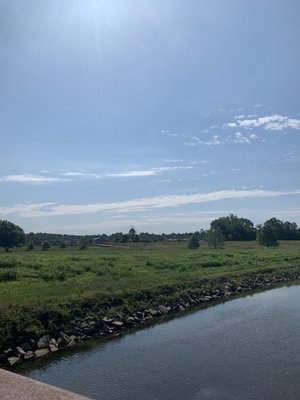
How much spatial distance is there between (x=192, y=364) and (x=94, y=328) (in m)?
6.84

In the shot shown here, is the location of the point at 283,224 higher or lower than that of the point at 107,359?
higher

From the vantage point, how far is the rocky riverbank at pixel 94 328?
17.4 metres

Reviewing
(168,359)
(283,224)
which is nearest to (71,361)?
(168,359)

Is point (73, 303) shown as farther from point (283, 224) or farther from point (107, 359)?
point (283, 224)

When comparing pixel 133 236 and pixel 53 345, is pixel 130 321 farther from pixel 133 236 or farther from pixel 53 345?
pixel 133 236

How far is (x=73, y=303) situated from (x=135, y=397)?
34.3 ft

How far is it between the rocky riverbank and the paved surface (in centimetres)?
633

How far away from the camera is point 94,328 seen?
21.4m

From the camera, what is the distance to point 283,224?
454ft

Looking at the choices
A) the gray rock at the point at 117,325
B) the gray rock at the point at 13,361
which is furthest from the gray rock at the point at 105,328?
the gray rock at the point at 13,361

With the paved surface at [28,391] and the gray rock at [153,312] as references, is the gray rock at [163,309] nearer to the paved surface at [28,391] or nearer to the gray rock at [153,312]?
the gray rock at [153,312]

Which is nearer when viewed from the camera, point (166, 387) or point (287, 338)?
point (166, 387)

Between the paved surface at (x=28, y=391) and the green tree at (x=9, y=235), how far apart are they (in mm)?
86149

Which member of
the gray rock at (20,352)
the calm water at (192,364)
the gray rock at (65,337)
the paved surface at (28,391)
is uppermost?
the paved surface at (28,391)
